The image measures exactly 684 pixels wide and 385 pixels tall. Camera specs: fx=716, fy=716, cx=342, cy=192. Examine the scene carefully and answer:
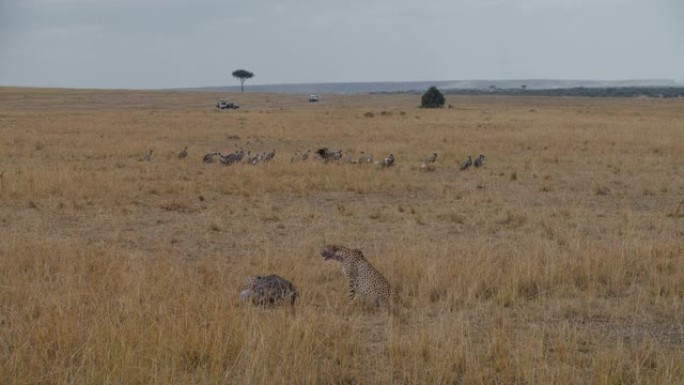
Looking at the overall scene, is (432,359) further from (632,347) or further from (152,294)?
(152,294)

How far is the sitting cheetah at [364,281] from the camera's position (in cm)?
657

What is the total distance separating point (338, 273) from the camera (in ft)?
26.1

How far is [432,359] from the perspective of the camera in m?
5.03

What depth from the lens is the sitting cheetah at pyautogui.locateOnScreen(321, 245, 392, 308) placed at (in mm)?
6566

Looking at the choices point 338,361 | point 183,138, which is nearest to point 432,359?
point 338,361

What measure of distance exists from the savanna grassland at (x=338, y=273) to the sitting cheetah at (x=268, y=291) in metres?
0.12

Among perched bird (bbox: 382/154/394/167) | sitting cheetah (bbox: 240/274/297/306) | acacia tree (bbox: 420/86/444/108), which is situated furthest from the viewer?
acacia tree (bbox: 420/86/444/108)

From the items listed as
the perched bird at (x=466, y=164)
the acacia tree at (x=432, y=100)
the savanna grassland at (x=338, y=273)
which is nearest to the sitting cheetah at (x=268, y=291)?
the savanna grassland at (x=338, y=273)

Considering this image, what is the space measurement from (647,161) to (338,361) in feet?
56.4

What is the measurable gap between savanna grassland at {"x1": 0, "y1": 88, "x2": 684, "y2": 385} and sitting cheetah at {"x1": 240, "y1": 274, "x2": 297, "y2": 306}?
0.12 metres

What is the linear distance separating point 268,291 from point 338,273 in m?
1.60

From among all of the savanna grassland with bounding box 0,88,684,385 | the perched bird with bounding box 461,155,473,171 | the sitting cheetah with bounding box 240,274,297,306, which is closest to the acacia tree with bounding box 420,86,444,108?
the perched bird with bounding box 461,155,473,171

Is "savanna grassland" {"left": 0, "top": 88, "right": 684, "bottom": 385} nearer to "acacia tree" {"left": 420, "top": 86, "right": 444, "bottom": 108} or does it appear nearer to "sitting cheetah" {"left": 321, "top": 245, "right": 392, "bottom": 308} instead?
"sitting cheetah" {"left": 321, "top": 245, "right": 392, "bottom": 308}

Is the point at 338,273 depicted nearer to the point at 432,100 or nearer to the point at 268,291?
the point at 268,291
